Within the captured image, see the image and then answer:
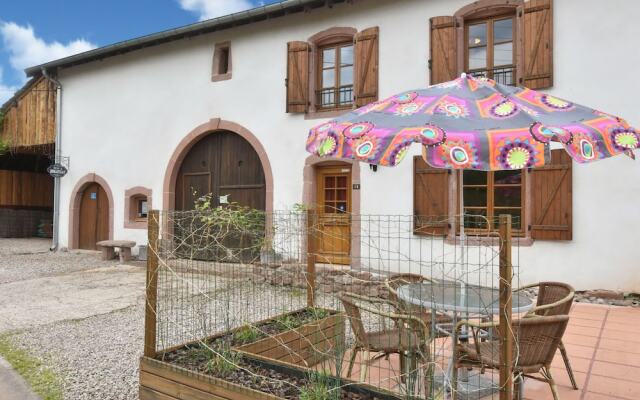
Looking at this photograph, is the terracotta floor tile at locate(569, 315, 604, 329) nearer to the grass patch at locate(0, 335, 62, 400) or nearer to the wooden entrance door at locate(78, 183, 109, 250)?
the grass patch at locate(0, 335, 62, 400)

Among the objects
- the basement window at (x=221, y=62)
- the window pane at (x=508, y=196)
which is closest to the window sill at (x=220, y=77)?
the basement window at (x=221, y=62)

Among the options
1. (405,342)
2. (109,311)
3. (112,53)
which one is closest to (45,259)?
(112,53)

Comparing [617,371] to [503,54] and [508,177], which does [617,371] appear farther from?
[503,54]

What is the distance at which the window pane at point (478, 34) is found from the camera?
23.1ft

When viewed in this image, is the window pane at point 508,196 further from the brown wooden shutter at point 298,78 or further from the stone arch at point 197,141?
the stone arch at point 197,141

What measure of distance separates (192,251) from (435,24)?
5594 mm

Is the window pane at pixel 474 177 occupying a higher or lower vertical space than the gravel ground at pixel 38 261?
higher

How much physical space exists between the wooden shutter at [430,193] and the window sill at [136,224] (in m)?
6.39

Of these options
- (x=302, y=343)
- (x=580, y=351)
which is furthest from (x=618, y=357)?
(x=302, y=343)

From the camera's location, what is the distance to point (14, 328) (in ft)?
16.4

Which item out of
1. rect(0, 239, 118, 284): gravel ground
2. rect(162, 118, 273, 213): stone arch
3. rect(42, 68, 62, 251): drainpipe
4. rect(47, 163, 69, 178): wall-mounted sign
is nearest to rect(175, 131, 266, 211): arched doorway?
rect(162, 118, 273, 213): stone arch

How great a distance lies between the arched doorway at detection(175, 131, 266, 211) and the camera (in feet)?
30.2

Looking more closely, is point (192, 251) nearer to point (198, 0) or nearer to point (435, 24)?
point (435, 24)

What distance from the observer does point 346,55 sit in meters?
8.23
